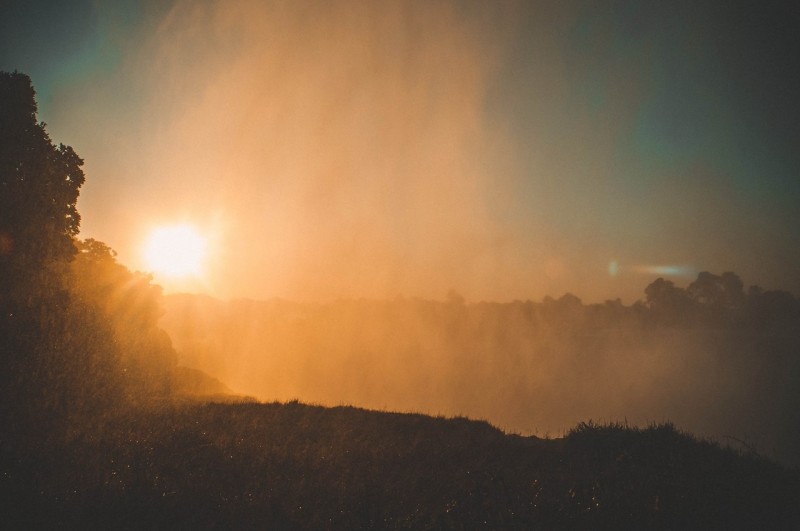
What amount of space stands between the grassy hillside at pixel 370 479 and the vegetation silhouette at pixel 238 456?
5 centimetres

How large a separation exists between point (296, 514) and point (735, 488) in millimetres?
9637

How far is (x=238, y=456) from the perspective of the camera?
9.78 metres

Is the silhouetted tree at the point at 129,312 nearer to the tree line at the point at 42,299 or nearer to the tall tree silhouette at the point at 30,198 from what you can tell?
the tree line at the point at 42,299

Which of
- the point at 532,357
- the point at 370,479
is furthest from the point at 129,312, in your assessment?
the point at 532,357

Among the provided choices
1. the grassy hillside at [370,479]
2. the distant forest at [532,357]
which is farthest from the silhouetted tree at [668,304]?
the grassy hillside at [370,479]

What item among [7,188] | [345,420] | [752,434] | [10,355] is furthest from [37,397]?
[752,434]

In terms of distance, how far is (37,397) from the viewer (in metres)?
12.6

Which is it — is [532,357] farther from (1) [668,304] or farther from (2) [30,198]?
(2) [30,198]

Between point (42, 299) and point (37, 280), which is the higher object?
point (37, 280)

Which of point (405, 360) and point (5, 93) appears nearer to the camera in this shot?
point (5, 93)

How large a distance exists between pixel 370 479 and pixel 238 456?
3877 mm

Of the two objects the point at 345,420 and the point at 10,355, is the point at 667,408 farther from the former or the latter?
the point at 10,355

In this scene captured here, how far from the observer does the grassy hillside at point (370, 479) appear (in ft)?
21.2

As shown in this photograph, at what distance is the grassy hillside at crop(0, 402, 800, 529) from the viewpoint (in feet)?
21.2
